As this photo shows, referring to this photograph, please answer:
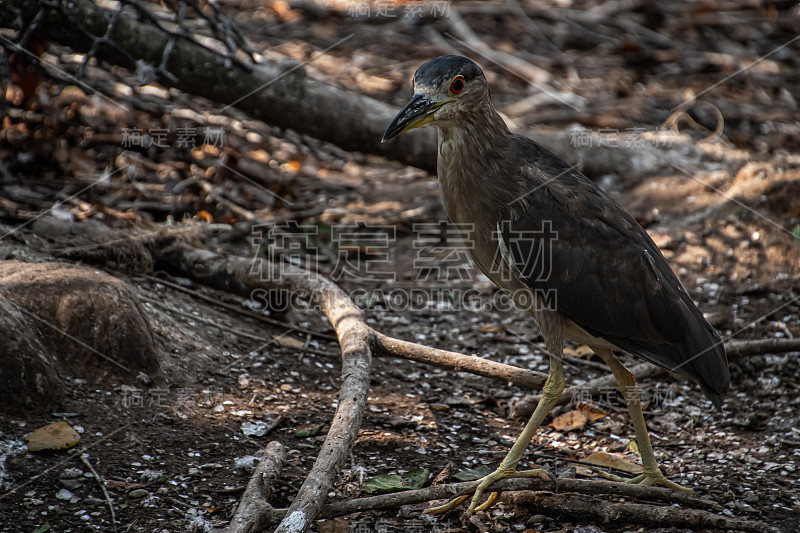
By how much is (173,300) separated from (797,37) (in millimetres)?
9222

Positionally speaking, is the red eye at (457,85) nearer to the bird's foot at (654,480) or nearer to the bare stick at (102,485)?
the bird's foot at (654,480)

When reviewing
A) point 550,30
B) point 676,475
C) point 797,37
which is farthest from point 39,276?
point 797,37

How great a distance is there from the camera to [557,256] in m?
3.71

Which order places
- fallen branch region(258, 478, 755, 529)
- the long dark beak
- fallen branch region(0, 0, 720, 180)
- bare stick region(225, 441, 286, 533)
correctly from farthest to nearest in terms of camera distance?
fallen branch region(0, 0, 720, 180)
the long dark beak
fallen branch region(258, 478, 755, 529)
bare stick region(225, 441, 286, 533)

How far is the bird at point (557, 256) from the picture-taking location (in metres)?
3.67

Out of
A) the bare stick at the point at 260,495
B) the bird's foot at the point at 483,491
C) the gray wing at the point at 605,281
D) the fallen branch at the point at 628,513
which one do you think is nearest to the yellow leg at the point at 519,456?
the bird's foot at the point at 483,491

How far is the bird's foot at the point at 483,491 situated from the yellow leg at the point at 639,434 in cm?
55

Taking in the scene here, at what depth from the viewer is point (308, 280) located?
4.75 metres

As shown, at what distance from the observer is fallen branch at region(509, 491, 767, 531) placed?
312 centimetres

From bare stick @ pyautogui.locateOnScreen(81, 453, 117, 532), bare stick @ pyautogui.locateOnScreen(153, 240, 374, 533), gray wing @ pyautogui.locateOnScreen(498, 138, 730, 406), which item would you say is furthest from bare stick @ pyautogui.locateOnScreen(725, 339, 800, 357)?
bare stick @ pyautogui.locateOnScreen(81, 453, 117, 532)

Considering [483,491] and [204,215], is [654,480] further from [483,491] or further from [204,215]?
[204,215]

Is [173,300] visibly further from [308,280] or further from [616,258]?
[616,258]

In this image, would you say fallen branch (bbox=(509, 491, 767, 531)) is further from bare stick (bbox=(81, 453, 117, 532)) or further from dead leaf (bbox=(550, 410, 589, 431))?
bare stick (bbox=(81, 453, 117, 532))

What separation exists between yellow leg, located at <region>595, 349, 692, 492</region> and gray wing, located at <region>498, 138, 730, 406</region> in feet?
0.88
